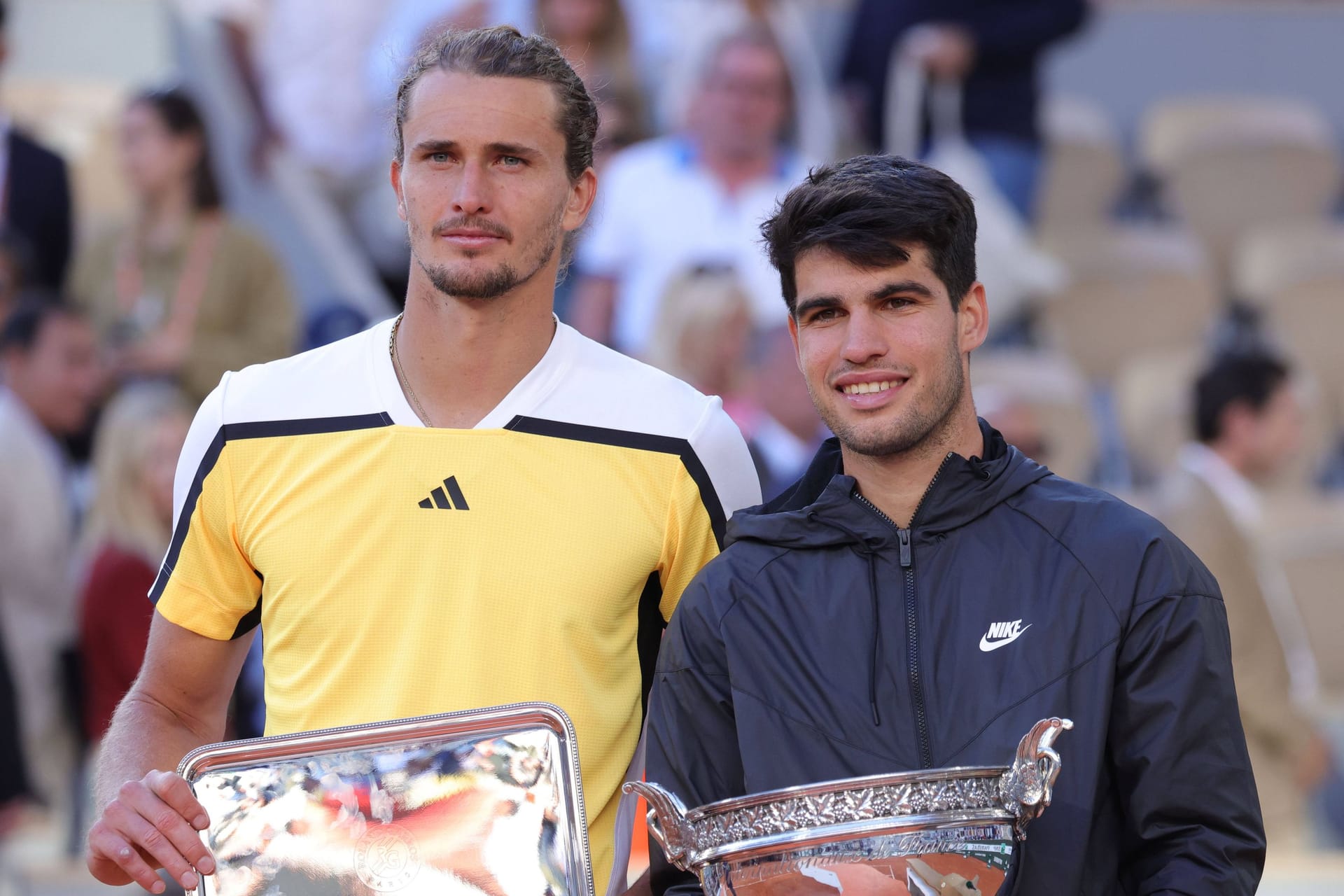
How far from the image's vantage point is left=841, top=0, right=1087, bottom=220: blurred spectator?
20.7 ft

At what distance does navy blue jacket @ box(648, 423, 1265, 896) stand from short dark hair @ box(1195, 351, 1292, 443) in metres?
3.43

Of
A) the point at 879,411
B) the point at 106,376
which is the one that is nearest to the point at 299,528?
the point at 879,411

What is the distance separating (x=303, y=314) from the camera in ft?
20.6

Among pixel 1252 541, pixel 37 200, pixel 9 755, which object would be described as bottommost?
pixel 9 755

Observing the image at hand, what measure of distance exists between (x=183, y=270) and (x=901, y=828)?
4.49 m

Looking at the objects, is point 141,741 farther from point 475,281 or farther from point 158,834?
point 475,281

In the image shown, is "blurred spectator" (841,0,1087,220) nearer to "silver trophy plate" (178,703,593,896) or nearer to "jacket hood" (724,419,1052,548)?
"jacket hood" (724,419,1052,548)

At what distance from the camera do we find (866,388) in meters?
2.12

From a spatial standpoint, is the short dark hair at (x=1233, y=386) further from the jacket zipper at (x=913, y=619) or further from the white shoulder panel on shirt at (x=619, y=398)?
the jacket zipper at (x=913, y=619)

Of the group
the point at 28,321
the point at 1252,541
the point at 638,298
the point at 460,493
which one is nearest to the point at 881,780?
the point at 460,493

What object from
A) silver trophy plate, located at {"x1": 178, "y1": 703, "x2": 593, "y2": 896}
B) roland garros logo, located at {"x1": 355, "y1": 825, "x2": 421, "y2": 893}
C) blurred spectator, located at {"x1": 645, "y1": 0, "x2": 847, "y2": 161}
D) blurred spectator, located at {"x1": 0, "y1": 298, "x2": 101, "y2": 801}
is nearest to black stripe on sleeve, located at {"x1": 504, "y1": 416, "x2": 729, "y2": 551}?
silver trophy plate, located at {"x1": 178, "y1": 703, "x2": 593, "y2": 896}

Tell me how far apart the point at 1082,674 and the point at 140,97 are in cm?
468

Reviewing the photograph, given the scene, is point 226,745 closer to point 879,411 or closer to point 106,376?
point 879,411

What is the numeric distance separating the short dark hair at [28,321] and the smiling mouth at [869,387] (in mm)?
4163
